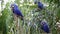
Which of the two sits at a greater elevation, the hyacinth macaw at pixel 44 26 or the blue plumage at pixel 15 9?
the blue plumage at pixel 15 9

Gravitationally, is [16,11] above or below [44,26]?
above

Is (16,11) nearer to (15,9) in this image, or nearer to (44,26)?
(15,9)

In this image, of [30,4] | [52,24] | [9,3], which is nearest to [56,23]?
[52,24]

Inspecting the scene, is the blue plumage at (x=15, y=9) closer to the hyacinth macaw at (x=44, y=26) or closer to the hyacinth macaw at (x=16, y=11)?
the hyacinth macaw at (x=16, y=11)

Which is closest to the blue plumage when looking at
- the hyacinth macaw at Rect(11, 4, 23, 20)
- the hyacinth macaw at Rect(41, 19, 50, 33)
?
the hyacinth macaw at Rect(11, 4, 23, 20)

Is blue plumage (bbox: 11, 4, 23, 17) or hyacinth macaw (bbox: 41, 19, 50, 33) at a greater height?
blue plumage (bbox: 11, 4, 23, 17)

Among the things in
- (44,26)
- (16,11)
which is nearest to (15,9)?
(16,11)

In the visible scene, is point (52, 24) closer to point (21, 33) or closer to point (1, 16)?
point (21, 33)

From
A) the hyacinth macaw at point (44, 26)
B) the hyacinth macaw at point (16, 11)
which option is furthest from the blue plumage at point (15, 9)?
the hyacinth macaw at point (44, 26)

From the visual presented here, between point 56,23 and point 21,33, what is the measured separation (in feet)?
1.56

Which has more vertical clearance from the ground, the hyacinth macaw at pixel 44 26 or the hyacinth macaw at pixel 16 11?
the hyacinth macaw at pixel 16 11

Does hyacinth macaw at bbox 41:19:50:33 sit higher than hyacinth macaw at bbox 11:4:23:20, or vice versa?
hyacinth macaw at bbox 11:4:23:20

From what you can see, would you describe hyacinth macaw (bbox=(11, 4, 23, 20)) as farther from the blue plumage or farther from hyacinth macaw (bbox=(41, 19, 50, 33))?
hyacinth macaw (bbox=(41, 19, 50, 33))

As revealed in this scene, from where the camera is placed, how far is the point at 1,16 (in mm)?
2072
